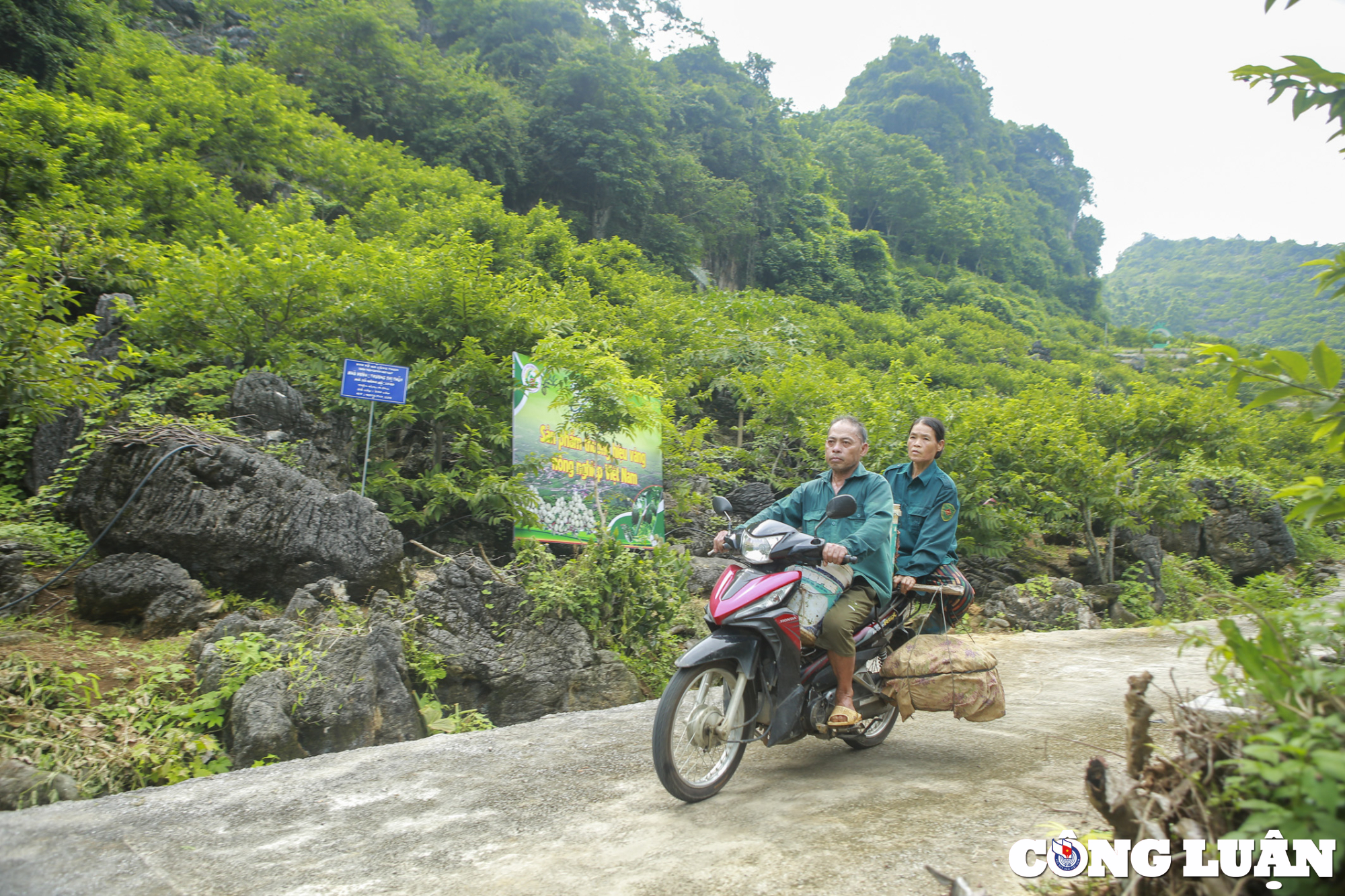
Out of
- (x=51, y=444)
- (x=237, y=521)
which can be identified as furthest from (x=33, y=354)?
(x=51, y=444)

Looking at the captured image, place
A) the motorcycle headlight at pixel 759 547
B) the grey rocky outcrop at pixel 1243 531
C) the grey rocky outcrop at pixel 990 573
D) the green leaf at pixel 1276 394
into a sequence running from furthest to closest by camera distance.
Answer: the grey rocky outcrop at pixel 1243 531 < the grey rocky outcrop at pixel 990 573 < the motorcycle headlight at pixel 759 547 < the green leaf at pixel 1276 394

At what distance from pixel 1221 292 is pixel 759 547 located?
11107 centimetres

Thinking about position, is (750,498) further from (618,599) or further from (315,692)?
(315,692)

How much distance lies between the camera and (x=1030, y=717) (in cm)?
467

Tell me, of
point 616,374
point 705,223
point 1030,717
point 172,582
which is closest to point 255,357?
point 172,582

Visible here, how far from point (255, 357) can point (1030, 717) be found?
941cm

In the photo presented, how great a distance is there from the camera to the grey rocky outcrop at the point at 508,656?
19.7 ft

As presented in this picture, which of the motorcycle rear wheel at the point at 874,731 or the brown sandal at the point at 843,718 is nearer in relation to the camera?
the brown sandal at the point at 843,718

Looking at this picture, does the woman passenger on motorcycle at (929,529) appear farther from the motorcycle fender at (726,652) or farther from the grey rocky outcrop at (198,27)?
A: the grey rocky outcrop at (198,27)

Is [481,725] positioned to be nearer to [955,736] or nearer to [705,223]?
[955,736]

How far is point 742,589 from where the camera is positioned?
10.8ft

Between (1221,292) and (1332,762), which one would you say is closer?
(1332,762)

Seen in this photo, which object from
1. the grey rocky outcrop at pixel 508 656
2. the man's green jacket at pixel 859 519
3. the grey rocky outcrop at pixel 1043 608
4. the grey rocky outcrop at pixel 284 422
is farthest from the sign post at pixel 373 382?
the grey rocky outcrop at pixel 1043 608

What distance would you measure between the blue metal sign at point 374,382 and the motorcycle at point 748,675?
234 inches
